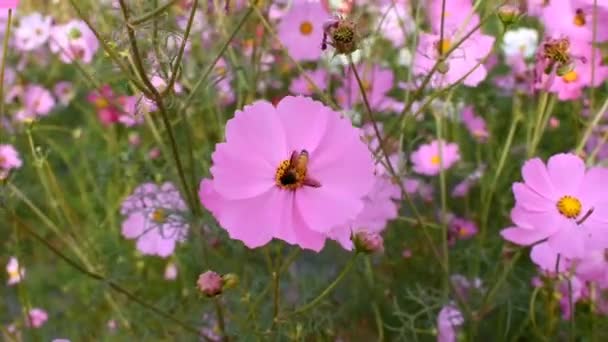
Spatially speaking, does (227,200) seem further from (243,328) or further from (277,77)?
(277,77)

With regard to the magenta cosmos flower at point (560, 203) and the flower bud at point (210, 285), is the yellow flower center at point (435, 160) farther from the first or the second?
the flower bud at point (210, 285)

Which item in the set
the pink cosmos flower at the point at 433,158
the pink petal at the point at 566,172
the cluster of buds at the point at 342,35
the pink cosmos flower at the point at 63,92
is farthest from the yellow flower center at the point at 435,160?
the pink cosmos flower at the point at 63,92

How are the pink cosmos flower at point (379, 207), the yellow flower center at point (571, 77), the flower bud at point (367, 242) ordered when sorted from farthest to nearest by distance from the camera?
the yellow flower center at point (571, 77) < the pink cosmos flower at point (379, 207) < the flower bud at point (367, 242)

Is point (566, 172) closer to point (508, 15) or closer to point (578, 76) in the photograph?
point (508, 15)

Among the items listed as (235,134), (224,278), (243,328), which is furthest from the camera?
(243,328)

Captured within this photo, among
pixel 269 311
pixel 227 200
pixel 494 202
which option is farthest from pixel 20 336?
pixel 494 202

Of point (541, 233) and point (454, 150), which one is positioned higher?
point (454, 150)
